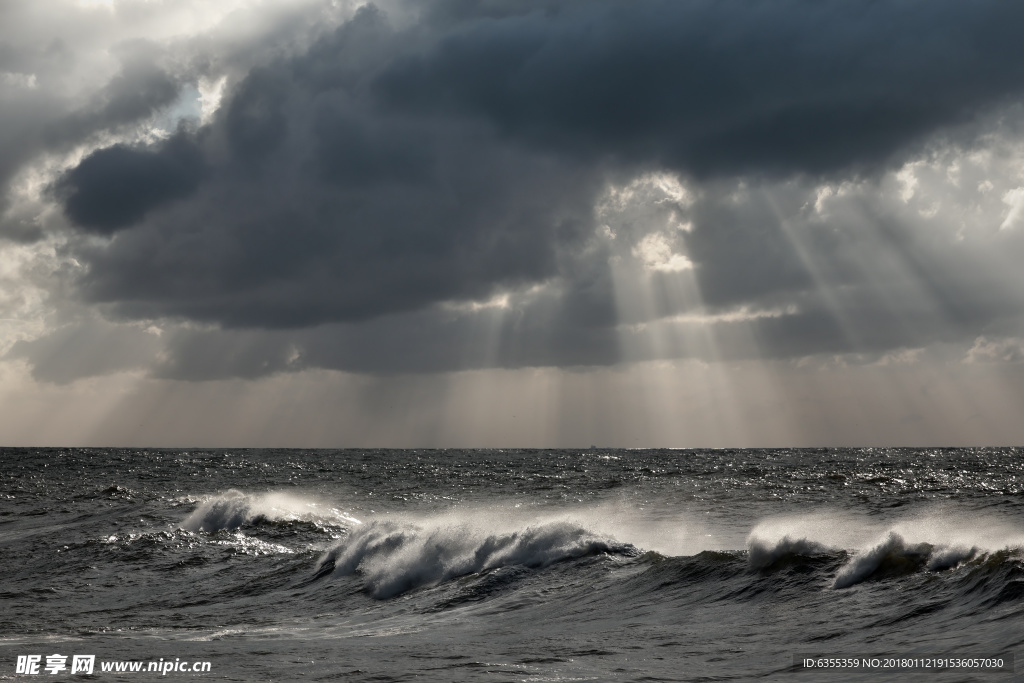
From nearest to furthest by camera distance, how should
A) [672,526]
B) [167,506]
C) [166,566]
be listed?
1. [166,566]
2. [672,526]
3. [167,506]

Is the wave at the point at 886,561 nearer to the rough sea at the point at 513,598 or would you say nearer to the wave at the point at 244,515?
the rough sea at the point at 513,598

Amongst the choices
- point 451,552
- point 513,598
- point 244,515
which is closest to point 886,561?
point 513,598

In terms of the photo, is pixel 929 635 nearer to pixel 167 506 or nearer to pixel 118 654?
pixel 118 654

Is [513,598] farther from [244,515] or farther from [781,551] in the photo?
[244,515]

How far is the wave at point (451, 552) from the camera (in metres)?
18.3

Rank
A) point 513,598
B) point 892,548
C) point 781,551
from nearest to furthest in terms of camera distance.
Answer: point 892,548, point 781,551, point 513,598

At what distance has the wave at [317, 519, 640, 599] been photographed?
59.9 ft

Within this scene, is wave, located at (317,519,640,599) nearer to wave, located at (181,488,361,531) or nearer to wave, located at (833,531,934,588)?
wave, located at (833,531,934,588)

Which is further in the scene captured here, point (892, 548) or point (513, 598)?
point (513, 598)

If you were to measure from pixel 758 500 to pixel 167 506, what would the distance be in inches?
1019

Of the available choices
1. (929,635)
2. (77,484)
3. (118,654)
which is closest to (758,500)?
(929,635)

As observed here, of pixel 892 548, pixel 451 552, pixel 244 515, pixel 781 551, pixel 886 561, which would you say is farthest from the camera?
pixel 244 515

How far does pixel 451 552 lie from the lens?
1955 centimetres

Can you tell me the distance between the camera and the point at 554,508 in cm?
4050
